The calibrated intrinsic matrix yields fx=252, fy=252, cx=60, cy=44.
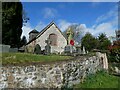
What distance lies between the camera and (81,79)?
44.3 ft

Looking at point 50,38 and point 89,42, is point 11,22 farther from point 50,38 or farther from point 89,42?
point 89,42

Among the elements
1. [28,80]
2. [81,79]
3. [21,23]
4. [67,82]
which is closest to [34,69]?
[28,80]

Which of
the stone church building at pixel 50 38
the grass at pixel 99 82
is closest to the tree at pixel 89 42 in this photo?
the stone church building at pixel 50 38

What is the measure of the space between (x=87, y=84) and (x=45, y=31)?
115 feet

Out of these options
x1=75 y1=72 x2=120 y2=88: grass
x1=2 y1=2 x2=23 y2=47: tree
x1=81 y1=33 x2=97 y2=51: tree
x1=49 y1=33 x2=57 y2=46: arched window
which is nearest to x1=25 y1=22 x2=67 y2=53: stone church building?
x1=49 y1=33 x2=57 y2=46: arched window

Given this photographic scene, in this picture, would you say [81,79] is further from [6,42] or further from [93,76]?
[6,42]

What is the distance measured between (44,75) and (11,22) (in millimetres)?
17573

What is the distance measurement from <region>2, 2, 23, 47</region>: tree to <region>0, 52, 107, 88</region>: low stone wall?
13450 millimetres

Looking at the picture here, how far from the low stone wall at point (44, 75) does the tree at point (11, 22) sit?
13450 mm

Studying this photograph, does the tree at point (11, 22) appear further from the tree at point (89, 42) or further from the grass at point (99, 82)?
the tree at point (89, 42)

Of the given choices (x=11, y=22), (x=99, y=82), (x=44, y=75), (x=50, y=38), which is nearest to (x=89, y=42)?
(x=50, y=38)

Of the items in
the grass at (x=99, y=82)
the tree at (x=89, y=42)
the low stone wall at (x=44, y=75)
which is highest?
the tree at (x=89, y=42)

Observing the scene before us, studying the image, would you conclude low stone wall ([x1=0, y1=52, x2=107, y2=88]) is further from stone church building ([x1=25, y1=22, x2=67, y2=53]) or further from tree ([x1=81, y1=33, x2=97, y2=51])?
tree ([x1=81, y1=33, x2=97, y2=51])

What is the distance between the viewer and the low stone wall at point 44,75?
1140 centimetres
